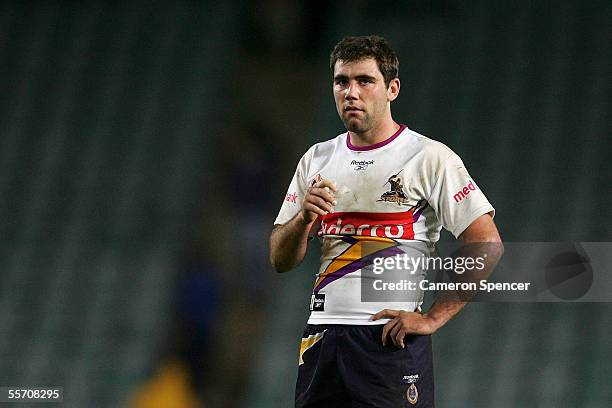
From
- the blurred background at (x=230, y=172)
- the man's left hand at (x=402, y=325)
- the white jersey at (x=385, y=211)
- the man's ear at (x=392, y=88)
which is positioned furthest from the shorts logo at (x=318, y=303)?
the blurred background at (x=230, y=172)

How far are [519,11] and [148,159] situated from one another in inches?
129

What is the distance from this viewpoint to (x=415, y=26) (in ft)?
25.6

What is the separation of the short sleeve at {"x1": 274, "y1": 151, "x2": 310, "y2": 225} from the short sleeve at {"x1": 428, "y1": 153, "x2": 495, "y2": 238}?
33 centimetres

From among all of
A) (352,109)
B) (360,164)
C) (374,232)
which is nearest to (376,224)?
(374,232)

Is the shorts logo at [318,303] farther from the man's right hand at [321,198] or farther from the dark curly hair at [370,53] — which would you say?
the dark curly hair at [370,53]

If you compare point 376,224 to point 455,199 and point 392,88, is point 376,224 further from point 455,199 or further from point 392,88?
point 392,88

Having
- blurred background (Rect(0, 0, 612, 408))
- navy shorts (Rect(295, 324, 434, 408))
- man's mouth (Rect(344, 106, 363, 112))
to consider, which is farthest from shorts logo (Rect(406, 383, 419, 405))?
blurred background (Rect(0, 0, 612, 408))

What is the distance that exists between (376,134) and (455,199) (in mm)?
237

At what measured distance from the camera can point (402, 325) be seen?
79.1 inches

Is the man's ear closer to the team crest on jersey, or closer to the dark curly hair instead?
the dark curly hair

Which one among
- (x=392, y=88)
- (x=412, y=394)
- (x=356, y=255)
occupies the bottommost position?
(x=412, y=394)

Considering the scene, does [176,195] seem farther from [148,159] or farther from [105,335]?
[105,335]

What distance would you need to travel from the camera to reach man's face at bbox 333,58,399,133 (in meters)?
2.07

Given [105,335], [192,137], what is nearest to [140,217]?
[192,137]
